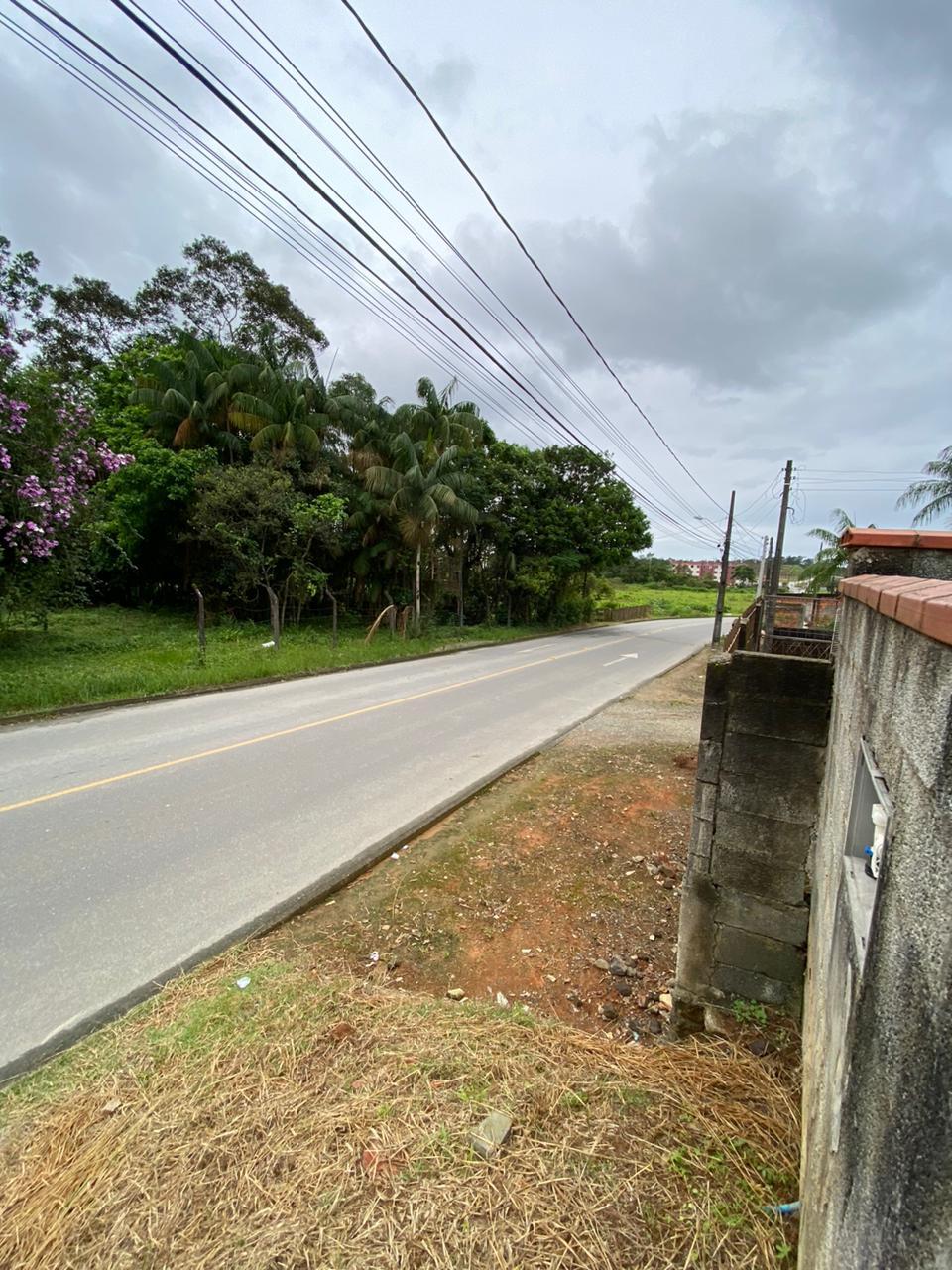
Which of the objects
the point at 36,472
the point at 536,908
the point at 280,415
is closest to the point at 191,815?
the point at 536,908

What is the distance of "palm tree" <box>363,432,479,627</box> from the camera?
61.9ft

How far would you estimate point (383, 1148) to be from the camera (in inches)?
73.4

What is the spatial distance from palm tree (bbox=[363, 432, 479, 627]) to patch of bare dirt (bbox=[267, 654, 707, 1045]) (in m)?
14.3

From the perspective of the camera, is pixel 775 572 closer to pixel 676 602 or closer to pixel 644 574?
pixel 676 602

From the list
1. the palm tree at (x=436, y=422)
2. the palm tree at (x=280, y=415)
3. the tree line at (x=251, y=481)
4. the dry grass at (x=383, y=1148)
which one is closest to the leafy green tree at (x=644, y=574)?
the tree line at (x=251, y=481)

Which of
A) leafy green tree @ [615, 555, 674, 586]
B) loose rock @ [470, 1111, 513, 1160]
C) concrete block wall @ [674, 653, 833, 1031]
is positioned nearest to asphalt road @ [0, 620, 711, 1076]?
loose rock @ [470, 1111, 513, 1160]

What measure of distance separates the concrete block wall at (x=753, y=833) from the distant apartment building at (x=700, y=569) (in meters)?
88.5

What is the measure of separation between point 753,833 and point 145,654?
13.0 m

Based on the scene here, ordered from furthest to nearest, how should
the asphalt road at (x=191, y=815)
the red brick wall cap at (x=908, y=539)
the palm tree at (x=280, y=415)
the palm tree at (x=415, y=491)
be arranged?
1. the palm tree at (x=415, y=491)
2. the palm tree at (x=280, y=415)
3. the asphalt road at (x=191, y=815)
4. the red brick wall cap at (x=908, y=539)

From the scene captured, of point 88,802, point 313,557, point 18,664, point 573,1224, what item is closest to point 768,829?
point 573,1224

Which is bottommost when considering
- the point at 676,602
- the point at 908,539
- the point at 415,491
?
the point at 676,602

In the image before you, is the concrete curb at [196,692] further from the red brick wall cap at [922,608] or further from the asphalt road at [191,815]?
the red brick wall cap at [922,608]

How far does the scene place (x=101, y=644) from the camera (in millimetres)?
13281

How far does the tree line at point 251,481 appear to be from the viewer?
37.6ft
